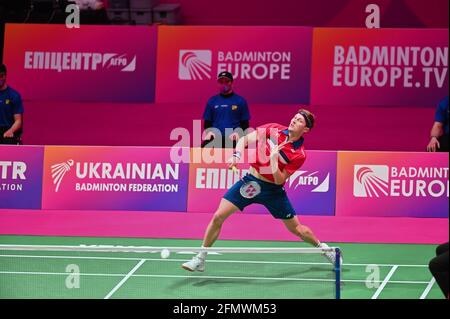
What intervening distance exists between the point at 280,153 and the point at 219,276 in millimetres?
1366

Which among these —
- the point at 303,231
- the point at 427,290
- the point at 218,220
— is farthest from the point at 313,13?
the point at 427,290

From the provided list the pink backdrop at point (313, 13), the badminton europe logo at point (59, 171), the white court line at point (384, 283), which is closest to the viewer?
the white court line at point (384, 283)

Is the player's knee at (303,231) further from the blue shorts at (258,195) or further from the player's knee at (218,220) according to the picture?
the player's knee at (218,220)

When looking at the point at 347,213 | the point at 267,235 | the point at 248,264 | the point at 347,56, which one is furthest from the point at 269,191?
the point at 347,56

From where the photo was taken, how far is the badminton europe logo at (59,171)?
13008mm

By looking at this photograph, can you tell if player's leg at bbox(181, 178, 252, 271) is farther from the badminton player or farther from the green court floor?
the green court floor

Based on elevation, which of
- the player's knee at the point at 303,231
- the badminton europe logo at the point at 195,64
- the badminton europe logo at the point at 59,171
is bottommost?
the player's knee at the point at 303,231

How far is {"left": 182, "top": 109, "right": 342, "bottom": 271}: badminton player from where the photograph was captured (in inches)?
357

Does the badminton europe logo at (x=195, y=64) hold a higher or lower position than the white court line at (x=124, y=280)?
higher

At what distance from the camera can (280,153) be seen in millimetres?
9047

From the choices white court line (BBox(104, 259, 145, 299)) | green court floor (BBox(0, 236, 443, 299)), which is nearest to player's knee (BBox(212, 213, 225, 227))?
green court floor (BBox(0, 236, 443, 299))

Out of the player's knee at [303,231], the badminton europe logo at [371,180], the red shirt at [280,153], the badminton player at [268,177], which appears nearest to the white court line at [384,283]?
the badminton player at [268,177]

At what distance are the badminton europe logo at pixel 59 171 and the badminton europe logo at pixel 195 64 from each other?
9.46 ft

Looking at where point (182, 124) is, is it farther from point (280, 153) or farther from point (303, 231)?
point (280, 153)
